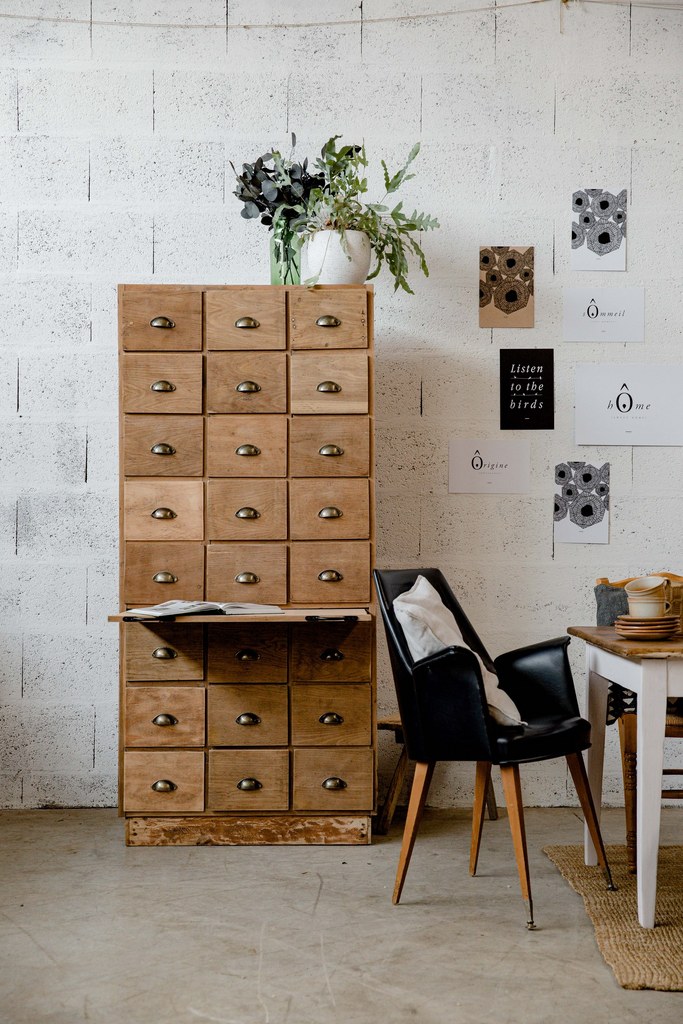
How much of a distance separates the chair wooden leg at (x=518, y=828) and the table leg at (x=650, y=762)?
0.95ft

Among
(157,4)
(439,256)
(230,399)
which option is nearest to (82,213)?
(157,4)

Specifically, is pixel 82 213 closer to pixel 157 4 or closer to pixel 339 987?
pixel 157 4

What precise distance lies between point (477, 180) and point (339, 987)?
2.93 metres

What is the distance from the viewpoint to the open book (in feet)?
9.32

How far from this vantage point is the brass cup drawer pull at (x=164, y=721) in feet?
10.2

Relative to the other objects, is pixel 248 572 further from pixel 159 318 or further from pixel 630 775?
pixel 630 775

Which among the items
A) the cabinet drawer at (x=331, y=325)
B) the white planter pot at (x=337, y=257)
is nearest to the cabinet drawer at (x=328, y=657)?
the cabinet drawer at (x=331, y=325)

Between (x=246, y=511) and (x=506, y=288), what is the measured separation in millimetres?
1424

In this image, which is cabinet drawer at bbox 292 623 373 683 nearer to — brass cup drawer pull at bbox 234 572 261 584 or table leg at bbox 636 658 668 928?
brass cup drawer pull at bbox 234 572 261 584

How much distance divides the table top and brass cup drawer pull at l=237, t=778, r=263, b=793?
3.92ft

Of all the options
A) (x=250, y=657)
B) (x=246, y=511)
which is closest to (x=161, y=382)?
(x=246, y=511)

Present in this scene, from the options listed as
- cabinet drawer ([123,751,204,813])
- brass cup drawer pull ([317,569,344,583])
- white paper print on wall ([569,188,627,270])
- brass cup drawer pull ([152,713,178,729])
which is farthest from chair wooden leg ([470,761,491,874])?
white paper print on wall ([569,188,627,270])

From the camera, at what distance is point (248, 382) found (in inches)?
124

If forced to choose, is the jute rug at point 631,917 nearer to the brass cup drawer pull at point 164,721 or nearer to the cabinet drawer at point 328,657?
the cabinet drawer at point 328,657
